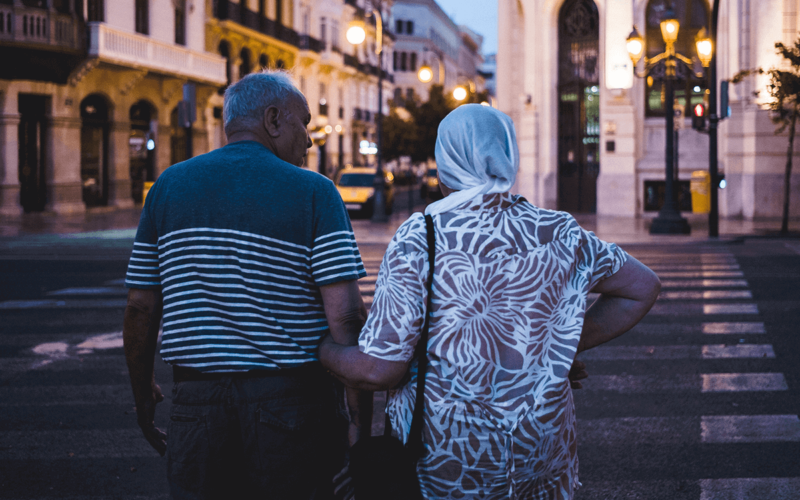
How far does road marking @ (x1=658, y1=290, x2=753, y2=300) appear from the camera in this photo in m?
10.9

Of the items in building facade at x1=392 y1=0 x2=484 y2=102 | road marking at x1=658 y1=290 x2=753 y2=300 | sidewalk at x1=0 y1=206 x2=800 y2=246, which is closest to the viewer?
road marking at x1=658 y1=290 x2=753 y2=300

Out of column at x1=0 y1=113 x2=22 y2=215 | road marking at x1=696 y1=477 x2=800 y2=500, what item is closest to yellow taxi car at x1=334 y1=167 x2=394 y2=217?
column at x1=0 y1=113 x2=22 y2=215

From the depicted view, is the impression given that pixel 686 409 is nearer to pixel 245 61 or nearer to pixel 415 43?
pixel 245 61

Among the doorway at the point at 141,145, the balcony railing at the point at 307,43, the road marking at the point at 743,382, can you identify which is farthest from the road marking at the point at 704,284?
the balcony railing at the point at 307,43

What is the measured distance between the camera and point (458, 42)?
369 feet

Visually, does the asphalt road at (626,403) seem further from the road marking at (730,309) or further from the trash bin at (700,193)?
the trash bin at (700,193)

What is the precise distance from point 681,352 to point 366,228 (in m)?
16.6

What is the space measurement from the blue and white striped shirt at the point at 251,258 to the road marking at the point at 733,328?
6.90 m

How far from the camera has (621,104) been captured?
2900 cm

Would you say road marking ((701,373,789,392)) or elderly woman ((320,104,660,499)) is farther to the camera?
road marking ((701,373,789,392))

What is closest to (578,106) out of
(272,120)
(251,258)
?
(272,120)

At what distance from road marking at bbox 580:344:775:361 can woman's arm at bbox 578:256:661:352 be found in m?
4.99

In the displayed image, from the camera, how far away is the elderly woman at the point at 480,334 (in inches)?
91.3

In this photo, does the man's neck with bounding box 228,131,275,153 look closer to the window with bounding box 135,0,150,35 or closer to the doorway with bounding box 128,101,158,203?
the window with bounding box 135,0,150,35
